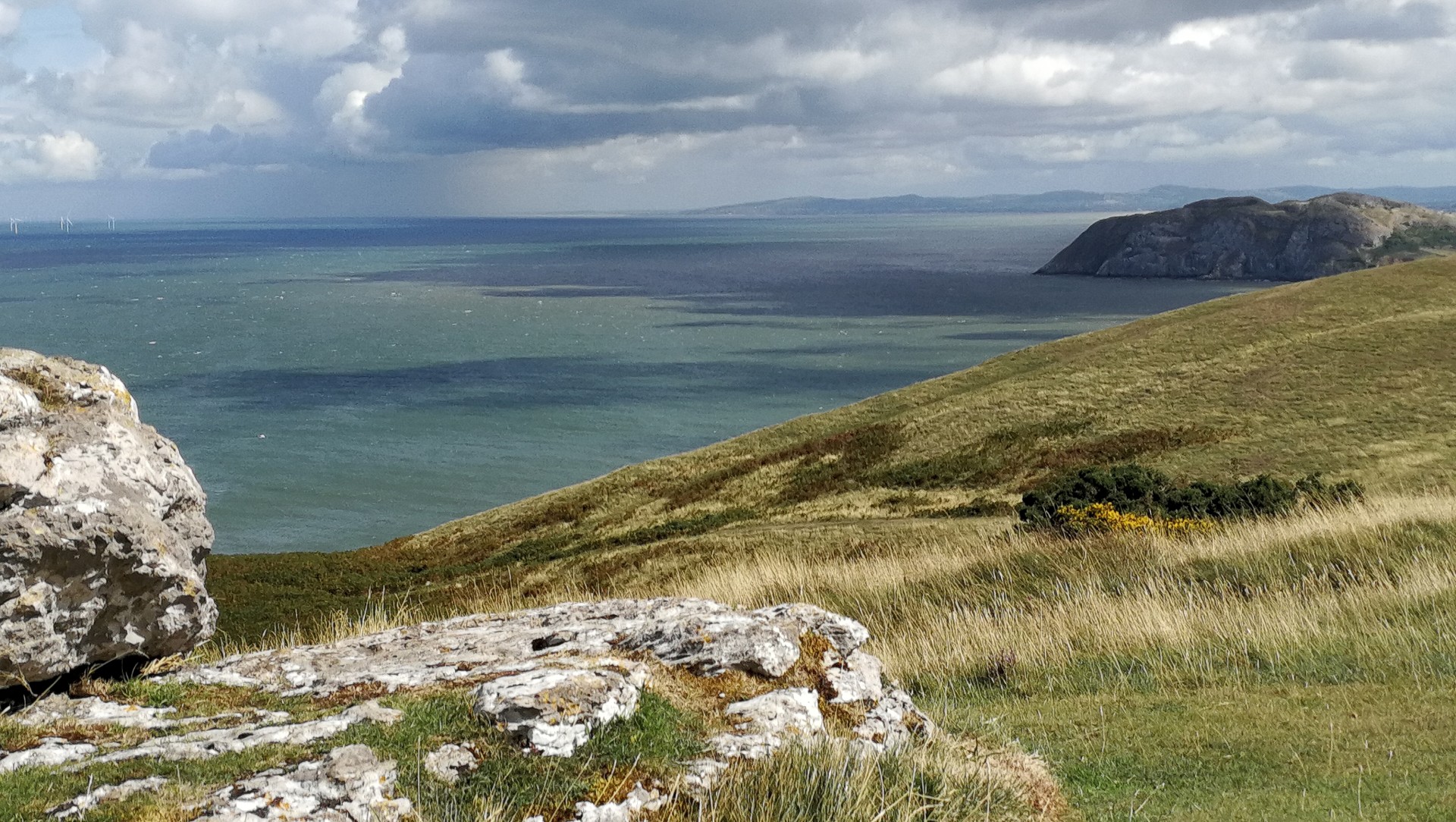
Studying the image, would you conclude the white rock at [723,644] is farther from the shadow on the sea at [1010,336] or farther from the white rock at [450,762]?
the shadow on the sea at [1010,336]

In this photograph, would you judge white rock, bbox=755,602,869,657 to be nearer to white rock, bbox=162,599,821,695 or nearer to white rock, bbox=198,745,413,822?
white rock, bbox=162,599,821,695

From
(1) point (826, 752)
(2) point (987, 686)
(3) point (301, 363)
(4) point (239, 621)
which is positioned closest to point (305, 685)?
(1) point (826, 752)

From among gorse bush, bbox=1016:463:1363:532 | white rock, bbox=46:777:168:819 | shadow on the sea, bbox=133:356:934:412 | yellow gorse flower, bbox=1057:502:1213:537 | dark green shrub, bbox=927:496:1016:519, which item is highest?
white rock, bbox=46:777:168:819

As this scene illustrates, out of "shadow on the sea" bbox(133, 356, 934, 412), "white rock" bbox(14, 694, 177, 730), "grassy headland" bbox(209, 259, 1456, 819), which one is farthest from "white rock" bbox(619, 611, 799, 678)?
"shadow on the sea" bbox(133, 356, 934, 412)

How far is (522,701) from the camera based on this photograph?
622 cm

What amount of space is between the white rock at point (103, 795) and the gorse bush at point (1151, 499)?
54.6 feet

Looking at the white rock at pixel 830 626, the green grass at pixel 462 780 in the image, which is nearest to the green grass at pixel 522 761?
the green grass at pixel 462 780

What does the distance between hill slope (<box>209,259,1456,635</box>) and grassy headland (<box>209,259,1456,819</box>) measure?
171 mm

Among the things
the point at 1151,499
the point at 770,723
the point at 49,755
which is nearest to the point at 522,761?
the point at 770,723

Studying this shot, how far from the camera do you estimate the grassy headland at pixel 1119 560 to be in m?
8.17

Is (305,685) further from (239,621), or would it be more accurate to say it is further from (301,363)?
(301,363)

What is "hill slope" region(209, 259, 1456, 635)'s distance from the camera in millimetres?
34281

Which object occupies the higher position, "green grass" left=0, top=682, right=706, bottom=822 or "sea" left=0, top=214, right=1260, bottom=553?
"green grass" left=0, top=682, right=706, bottom=822

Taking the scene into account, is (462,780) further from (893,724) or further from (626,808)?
(893,724)
